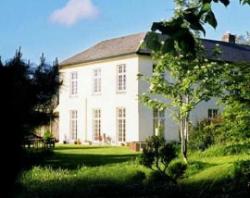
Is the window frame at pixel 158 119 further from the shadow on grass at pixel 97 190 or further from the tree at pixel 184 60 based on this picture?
the shadow on grass at pixel 97 190

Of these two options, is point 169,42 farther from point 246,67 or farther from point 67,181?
point 67,181

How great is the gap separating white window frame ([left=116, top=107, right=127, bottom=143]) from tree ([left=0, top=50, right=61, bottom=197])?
111ft

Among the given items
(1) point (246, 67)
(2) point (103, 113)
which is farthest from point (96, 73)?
(1) point (246, 67)

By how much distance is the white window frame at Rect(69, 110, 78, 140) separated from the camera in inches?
1705

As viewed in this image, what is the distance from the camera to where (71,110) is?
144ft

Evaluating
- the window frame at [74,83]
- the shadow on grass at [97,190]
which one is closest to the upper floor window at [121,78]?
the window frame at [74,83]

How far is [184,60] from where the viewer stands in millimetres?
5434

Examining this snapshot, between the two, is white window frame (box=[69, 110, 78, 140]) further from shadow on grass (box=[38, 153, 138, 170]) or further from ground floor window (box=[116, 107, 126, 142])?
shadow on grass (box=[38, 153, 138, 170])

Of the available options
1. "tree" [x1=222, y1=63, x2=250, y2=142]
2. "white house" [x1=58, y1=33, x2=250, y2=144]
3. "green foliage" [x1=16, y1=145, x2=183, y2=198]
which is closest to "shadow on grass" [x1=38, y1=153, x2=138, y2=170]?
"green foliage" [x1=16, y1=145, x2=183, y2=198]

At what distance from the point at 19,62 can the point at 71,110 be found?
131 ft

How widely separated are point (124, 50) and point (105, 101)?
165 inches

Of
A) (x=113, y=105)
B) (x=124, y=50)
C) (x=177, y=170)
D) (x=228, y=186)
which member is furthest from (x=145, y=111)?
(x=228, y=186)

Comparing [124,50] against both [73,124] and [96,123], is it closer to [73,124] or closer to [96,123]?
[96,123]

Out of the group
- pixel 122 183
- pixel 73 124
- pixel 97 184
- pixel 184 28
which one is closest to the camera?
pixel 184 28
